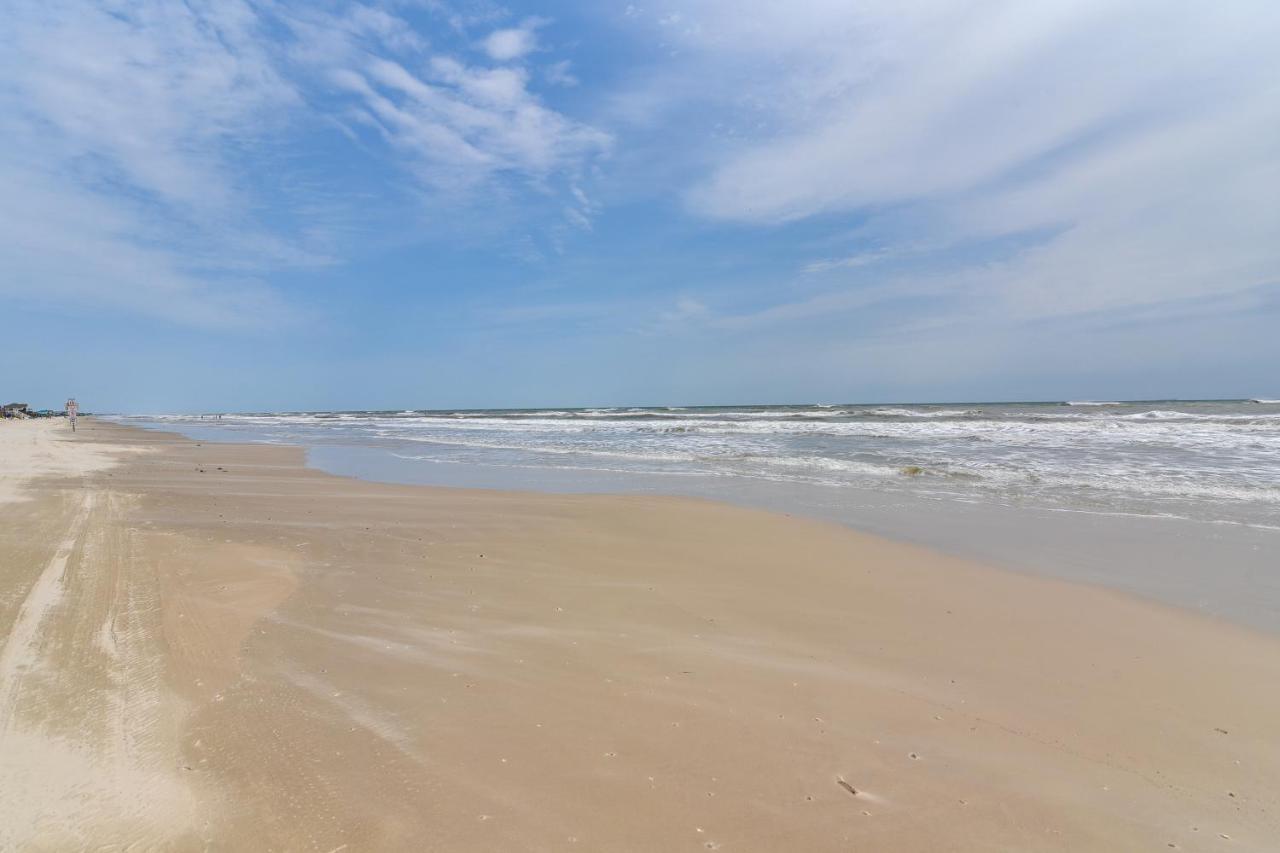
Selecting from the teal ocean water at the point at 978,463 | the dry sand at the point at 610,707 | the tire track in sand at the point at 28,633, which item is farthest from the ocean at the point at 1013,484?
the tire track in sand at the point at 28,633

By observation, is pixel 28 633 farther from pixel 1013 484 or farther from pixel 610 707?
pixel 1013 484

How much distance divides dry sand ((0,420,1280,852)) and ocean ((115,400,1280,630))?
127 centimetres

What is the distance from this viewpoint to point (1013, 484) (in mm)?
10836

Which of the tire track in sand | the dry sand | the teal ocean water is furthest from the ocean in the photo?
the tire track in sand

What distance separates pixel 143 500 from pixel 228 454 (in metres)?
11.4

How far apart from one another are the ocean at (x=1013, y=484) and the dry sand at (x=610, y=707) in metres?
1.27

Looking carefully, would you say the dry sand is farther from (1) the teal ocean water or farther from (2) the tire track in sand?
(1) the teal ocean water

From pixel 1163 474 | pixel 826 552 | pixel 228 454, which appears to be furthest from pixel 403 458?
pixel 1163 474

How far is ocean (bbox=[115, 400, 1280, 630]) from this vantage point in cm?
598

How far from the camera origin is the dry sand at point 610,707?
2230mm

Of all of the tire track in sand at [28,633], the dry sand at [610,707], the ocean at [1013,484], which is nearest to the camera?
the dry sand at [610,707]

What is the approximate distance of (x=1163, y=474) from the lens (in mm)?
11391

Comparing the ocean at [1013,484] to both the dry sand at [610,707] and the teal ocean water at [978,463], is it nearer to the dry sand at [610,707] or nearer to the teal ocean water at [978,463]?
the teal ocean water at [978,463]

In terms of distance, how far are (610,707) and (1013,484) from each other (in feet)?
33.8
